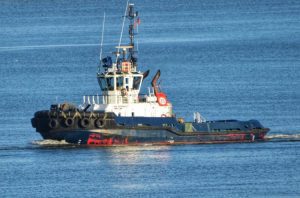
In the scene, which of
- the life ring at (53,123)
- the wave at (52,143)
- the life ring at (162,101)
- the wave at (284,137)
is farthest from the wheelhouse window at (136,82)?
the wave at (284,137)

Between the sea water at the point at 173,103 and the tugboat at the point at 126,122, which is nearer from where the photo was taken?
the sea water at the point at 173,103

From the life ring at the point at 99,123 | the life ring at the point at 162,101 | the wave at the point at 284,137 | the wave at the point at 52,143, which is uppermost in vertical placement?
the life ring at the point at 162,101

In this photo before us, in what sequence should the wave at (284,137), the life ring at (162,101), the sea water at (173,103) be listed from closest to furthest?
the sea water at (173,103) < the life ring at (162,101) < the wave at (284,137)

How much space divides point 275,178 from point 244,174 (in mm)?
1745

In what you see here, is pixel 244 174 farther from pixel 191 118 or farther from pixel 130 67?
pixel 191 118

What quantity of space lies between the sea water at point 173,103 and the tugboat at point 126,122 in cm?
73

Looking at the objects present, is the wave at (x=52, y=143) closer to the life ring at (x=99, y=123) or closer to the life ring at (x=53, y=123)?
the life ring at (x=53, y=123)

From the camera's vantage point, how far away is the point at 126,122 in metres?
79.9

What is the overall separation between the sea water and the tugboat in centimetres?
73

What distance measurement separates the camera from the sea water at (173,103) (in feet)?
232

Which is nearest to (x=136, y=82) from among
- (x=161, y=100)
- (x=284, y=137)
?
(x=161, y=100)

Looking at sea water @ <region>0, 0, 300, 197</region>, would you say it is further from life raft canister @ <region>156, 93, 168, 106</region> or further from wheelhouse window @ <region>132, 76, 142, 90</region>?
wheelhouse window @ <region>132, 76, 142, 90</region>

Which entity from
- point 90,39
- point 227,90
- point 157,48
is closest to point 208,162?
point 227,90

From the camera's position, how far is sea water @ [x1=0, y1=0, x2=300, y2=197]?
70.7 metres
